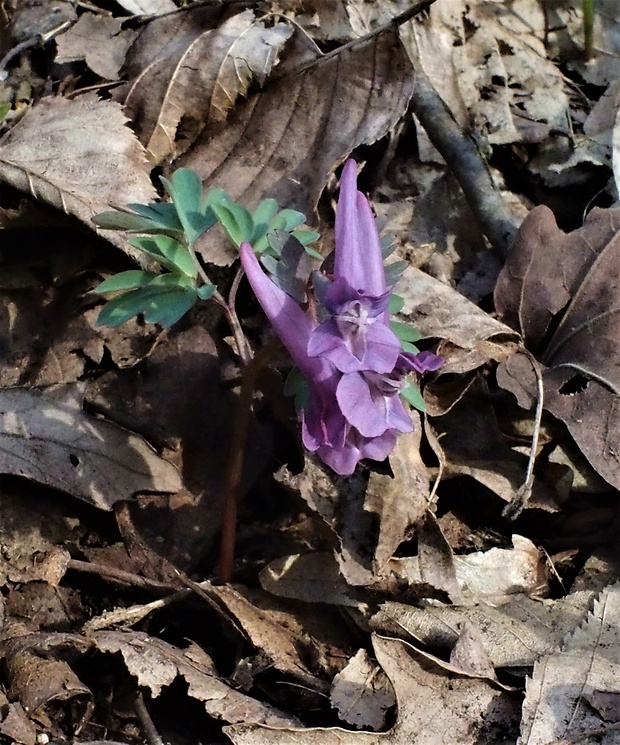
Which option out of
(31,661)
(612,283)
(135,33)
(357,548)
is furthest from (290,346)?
(135,33)

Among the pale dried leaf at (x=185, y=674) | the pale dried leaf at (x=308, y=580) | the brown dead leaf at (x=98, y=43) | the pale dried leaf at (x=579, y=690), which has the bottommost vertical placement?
the pale dried leaf at (x=579, y=690)

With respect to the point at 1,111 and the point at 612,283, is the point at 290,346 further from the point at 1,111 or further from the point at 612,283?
the point at 1,111

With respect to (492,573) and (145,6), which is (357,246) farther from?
(145,6)

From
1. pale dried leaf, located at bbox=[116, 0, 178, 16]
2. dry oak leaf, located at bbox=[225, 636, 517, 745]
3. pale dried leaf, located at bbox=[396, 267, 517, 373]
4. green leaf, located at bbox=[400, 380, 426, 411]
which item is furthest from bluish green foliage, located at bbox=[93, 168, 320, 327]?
pale dried leaf, located at bbox=[116, 0, 178, 16]

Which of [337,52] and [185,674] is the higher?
[337,52]

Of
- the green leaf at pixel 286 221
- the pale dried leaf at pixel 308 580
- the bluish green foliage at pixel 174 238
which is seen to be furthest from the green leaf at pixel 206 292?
the pale dried leaf at pixel 308 580

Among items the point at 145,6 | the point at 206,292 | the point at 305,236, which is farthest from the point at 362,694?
the point at 145,6

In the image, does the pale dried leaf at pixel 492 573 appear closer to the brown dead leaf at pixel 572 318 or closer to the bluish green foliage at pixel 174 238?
the brown dead leaf at pixel 572 318
